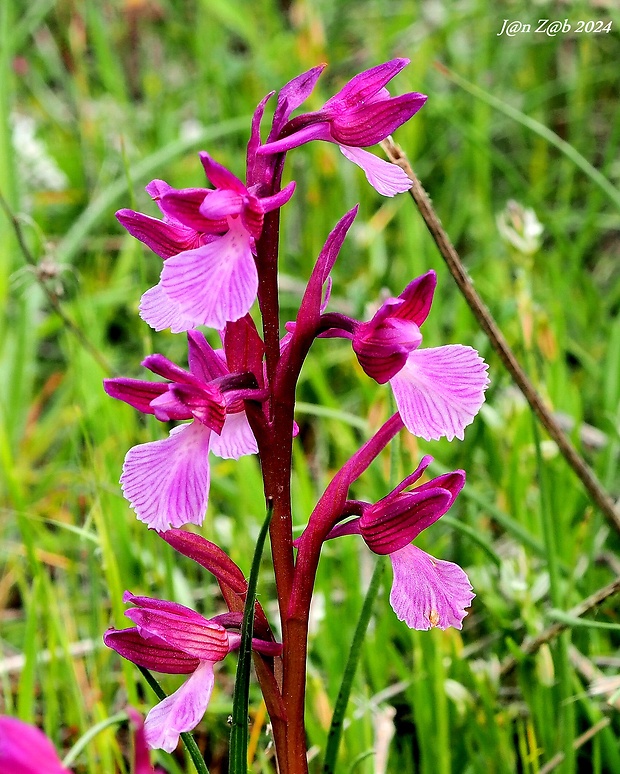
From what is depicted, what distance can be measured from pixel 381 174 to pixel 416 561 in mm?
387

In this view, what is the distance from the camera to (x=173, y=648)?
2.92 feet

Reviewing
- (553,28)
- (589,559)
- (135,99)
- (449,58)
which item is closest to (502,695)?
(589,559)

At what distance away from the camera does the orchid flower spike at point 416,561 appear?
0.90 m

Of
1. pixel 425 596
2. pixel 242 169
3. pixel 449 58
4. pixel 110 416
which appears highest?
pixel 449 58

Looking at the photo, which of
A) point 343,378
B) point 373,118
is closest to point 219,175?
point 373,118

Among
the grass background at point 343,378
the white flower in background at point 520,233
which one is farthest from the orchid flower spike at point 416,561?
the white flower in background at point 520,233

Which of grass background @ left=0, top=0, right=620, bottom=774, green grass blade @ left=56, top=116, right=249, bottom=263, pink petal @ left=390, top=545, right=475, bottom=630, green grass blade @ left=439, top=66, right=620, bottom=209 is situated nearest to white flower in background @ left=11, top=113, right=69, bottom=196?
grass background @ left=0, top=0, right=620, bottom=774

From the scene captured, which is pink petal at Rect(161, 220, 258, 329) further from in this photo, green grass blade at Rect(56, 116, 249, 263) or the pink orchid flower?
green grass blade at Rect(56, 116, 249, 263)

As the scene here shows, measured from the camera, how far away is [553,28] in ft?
11.2

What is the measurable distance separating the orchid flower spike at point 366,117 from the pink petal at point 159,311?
18 cm

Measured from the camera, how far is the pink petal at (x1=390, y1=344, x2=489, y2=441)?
2.86 feet

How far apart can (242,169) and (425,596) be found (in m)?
2.52

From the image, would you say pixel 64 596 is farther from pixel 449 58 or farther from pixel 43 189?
pixel 449 58

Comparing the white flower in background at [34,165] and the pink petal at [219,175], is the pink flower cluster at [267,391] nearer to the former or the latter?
the pink petal at [219,175]
